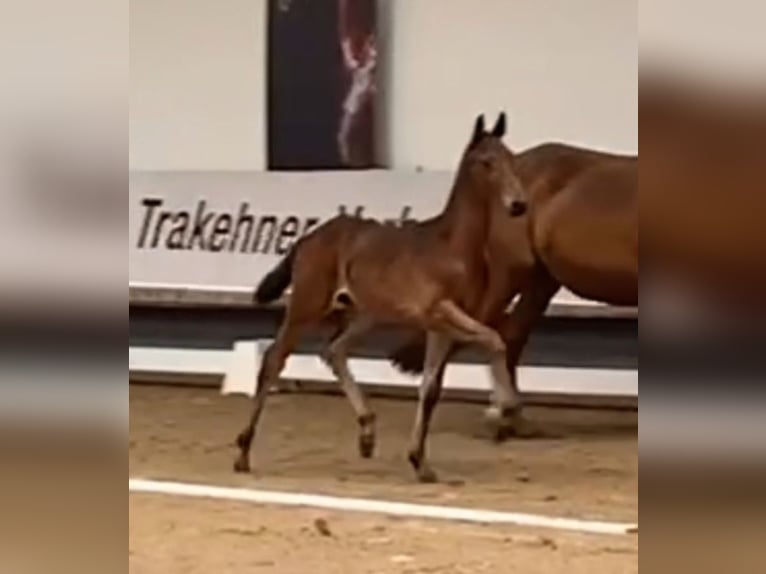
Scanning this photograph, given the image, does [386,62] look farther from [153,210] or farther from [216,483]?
[216,483]

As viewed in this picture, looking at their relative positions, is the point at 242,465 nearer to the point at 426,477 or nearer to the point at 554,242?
the point at 426,477

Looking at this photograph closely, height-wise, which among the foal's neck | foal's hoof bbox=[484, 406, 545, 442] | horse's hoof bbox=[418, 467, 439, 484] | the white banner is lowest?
foal's hoof bbox=[484, 406, 545, 442]

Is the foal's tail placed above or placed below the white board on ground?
above

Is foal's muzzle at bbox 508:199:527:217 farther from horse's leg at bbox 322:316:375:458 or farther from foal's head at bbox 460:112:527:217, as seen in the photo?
horse's leg at bbox 322:316:375:458

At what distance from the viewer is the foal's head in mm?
1449

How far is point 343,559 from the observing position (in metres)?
1.12

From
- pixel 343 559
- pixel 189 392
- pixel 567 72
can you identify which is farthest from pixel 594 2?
pixel 343 559

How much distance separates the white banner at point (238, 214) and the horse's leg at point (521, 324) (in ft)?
1.46

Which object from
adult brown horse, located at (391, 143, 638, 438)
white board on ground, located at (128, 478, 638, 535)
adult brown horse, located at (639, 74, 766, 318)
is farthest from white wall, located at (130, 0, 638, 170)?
adult brown horse, located at (639, 74, 766, 318)

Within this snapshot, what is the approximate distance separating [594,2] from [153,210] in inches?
33.5

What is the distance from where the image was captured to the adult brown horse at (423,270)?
4.78 feet

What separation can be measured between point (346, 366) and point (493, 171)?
0.31m

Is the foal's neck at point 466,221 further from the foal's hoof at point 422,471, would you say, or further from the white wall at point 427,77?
the white wall at point 427,77

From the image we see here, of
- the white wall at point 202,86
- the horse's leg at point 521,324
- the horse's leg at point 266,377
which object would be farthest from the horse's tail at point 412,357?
the white wall at point 202,86
